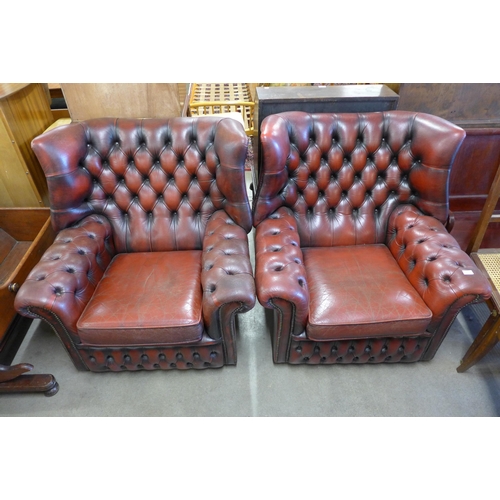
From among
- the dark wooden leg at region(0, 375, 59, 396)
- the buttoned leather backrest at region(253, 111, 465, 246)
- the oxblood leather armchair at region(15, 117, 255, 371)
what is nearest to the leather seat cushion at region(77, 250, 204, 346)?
the oxblood leather armchair at region(15, 117, 255, 371)

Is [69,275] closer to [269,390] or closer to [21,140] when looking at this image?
[21,140]

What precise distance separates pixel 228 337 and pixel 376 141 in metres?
1.26

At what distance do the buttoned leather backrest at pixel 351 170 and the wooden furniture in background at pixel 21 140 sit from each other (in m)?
1.33

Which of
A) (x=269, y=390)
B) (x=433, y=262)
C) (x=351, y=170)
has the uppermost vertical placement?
(x=351, y=170)

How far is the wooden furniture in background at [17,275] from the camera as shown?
166 centimetres

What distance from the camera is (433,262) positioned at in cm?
157

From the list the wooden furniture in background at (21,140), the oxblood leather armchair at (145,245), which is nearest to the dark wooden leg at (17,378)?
the oxblood leather armchair at (145,245)

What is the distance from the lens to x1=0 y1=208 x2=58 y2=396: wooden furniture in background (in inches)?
65.5

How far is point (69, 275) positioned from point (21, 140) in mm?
935

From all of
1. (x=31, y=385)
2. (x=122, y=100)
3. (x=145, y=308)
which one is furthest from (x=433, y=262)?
(x=31, y=385)

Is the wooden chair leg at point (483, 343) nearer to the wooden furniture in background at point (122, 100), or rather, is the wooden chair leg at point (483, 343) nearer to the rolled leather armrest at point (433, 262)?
the rolled leather armrest at point (433, 262)

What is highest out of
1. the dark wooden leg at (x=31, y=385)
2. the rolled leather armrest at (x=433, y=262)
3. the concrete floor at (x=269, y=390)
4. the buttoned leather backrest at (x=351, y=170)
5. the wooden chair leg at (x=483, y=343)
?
the buttoned leather backrest at (x=351, y=170)

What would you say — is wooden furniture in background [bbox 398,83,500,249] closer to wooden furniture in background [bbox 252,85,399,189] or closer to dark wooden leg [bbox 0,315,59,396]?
wooden furniture in background [bbox 252,85,399,189]
